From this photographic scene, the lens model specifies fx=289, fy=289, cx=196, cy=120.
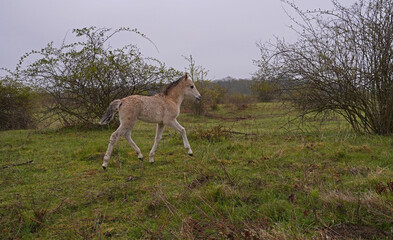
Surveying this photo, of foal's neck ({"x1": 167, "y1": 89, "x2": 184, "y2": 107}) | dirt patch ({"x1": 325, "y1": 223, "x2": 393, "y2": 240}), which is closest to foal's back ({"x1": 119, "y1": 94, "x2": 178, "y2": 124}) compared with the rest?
foal's neck ({"x1": 167, "y1": 89, "x2": 184, "y2": 107})

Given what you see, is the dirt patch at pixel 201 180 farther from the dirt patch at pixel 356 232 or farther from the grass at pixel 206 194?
the dirt patch at pixel 356 232

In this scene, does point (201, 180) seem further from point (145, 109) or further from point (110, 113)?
point (110, 113)

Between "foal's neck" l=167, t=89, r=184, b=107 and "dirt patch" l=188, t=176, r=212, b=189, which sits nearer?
"dirt patch" l=188, t=176, r=212, b=189

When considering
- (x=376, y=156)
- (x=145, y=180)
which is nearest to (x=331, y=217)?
(x=145, y=180)

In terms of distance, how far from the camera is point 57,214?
4.04 m

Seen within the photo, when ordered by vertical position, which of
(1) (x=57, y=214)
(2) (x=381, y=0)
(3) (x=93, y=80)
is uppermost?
(2) (x=381, y=0)

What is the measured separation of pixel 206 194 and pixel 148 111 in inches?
136

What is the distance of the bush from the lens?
51.7ft

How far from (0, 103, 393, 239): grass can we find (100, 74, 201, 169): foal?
1.57ft

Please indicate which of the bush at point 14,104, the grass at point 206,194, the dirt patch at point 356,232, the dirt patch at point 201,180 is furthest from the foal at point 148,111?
the bush at point 14,104

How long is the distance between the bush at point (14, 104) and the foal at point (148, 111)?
11.0 m

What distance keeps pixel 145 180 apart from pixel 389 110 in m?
7.48

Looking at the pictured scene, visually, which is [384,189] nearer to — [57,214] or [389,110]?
[57,214]

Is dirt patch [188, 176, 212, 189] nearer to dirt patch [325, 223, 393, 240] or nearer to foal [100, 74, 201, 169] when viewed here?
foal [100, 74, 201, 169]
